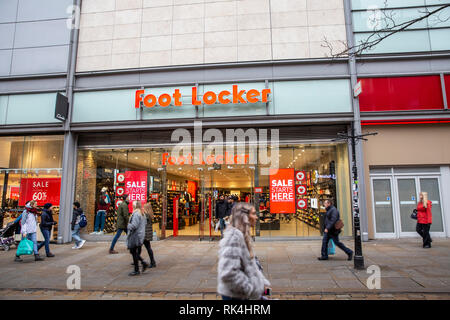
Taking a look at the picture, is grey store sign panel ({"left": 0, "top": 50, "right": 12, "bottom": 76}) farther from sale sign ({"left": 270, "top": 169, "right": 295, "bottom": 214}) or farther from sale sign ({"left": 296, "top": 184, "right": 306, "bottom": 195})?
sale sign ({"left": 296, "top": 184, "right": 306, "bottom": 195})

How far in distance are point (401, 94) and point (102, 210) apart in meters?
13.4

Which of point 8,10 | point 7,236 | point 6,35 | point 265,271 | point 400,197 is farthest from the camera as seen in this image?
point 8,10

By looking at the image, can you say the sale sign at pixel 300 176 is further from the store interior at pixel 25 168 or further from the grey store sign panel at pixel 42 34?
the grey store sign panel at pixel 42 34

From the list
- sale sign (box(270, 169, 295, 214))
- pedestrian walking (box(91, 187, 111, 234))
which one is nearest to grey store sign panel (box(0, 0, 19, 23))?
pedestrian walking (box(91, 187, 111, 234))

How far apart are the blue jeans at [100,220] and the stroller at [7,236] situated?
295 cm

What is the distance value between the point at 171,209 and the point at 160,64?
6.71 metres

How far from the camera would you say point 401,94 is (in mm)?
10922

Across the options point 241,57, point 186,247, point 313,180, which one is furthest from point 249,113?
point 186,247

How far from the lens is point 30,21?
42.5 ft

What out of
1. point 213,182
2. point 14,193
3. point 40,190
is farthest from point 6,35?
point 213,182

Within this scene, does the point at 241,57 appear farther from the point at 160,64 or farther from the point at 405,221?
the point at 405,221

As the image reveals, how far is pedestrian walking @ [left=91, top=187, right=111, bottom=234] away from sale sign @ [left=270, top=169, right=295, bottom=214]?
7.34m

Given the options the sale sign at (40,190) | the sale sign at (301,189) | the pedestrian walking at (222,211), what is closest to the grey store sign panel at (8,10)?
the sale sign at (40,190)

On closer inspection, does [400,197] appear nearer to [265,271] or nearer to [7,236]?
[265,271]
